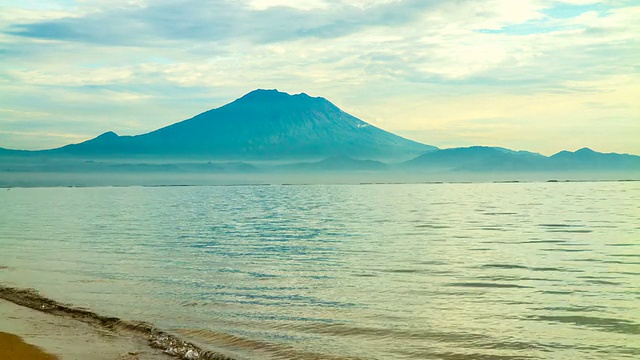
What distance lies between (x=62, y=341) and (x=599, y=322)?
1299 cm

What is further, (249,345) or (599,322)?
(599,322)

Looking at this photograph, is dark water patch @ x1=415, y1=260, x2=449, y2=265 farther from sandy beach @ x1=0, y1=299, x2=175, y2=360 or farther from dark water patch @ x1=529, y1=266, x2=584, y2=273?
sandy beach @ x1=0, y1=299, x2=175, y2=360

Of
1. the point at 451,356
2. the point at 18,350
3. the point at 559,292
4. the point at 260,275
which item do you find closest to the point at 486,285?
the point at 559,292

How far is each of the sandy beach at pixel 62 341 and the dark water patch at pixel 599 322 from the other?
9686 millimetres

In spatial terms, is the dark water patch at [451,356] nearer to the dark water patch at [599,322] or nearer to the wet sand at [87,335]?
the dark water patch at [599,322]

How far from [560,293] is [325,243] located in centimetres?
1680

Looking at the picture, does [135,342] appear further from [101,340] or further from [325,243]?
[325,243]

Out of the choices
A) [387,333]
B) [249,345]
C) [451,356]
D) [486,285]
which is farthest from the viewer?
[486,285]

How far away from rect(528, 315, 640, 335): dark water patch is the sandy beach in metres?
9.69

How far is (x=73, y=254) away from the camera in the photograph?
31047 millimetres

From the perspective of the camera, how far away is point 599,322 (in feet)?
49.6

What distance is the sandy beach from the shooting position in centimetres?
1237

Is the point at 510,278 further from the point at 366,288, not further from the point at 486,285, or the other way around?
the point at 366,288

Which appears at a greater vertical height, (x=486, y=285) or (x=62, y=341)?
(x=486, y=285)
